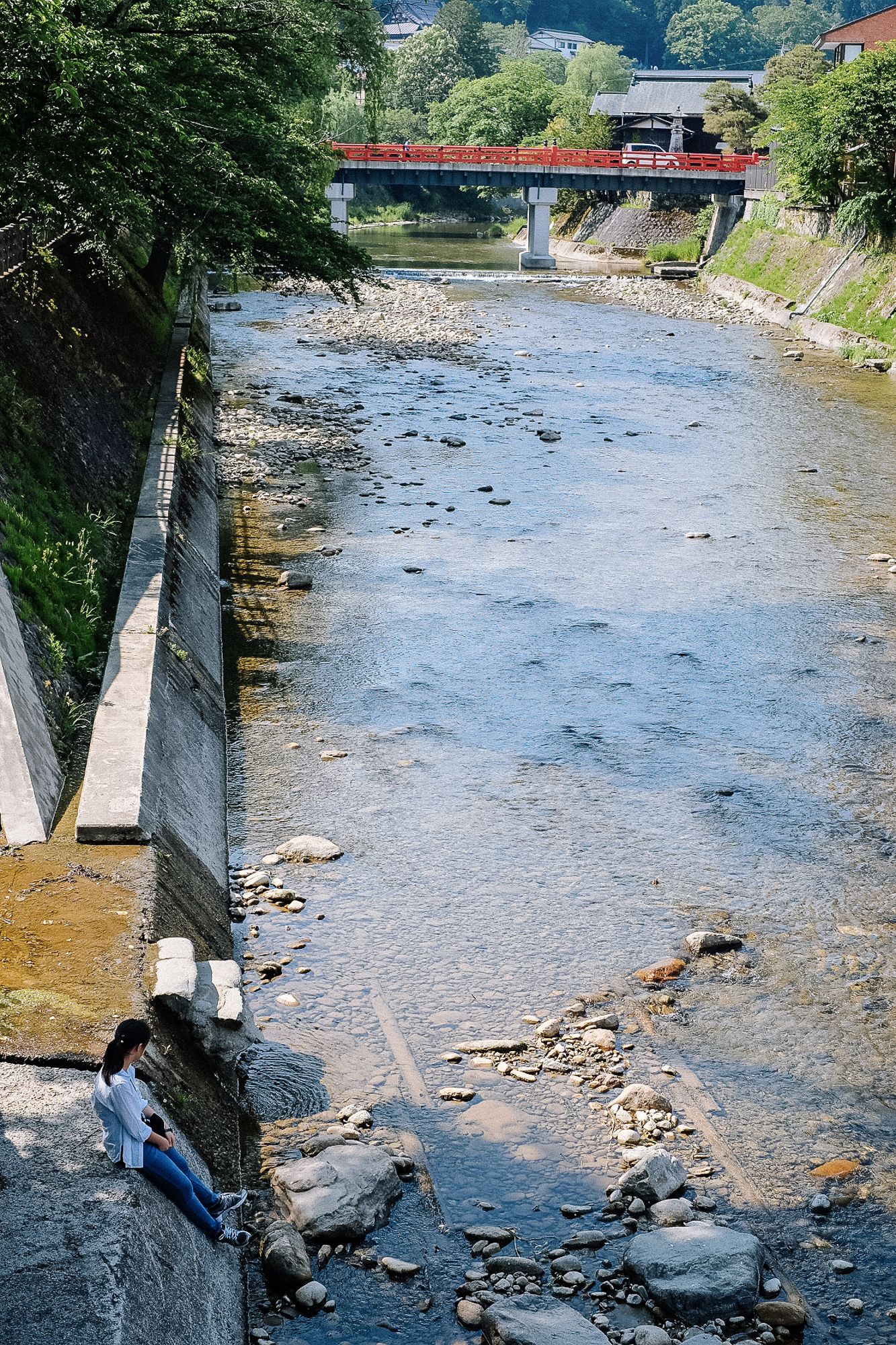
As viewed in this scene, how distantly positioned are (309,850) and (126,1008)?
3.71 m

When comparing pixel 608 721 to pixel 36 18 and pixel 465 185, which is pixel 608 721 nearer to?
pixel 36 18

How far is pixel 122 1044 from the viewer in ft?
17.3

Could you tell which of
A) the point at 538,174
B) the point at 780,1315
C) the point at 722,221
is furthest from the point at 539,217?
the point at 780,1315

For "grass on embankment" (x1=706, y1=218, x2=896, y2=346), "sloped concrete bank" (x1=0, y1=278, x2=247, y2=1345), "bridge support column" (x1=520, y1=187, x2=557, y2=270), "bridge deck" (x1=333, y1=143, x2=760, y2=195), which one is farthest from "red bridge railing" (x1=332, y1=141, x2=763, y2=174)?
"sloped concrete bank" (x1=0, y1=278, x2=247, y2=1345)

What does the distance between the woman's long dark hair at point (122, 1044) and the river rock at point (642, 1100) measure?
3.24 meters

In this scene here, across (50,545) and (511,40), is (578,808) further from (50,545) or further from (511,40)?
(511,40)

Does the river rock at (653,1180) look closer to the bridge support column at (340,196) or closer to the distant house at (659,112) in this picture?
the bridge support column at (340,196)

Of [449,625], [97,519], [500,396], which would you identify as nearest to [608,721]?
[449,625]

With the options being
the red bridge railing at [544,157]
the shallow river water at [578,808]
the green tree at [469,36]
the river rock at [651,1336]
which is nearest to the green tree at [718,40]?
the green tree at [469,36]

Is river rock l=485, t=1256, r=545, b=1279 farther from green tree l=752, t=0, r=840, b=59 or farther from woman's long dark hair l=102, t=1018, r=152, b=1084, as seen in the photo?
green tree l=752, t=0, r=840, b=59

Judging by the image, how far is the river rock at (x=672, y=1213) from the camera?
6.38 m

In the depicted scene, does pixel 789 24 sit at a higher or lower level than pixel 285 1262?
higher

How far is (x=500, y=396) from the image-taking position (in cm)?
2923

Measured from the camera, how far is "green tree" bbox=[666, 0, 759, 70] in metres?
148
